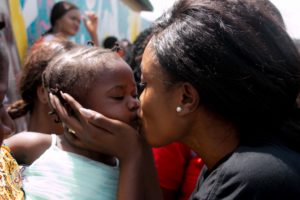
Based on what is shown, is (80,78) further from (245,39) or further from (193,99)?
(245,39)

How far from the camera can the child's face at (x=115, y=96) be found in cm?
169

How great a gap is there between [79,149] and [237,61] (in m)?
0.78

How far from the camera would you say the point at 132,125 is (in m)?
1.70

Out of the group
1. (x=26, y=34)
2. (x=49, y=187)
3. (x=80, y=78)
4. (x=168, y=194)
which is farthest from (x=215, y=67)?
(x=26, y=34)

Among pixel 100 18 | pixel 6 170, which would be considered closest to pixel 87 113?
pixel 6 170

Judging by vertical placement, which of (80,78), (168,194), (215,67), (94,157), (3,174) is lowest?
(168,194)

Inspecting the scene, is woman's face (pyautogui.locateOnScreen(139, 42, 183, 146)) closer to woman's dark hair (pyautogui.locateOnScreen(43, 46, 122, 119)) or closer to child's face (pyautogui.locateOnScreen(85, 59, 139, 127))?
child's face (pyautogui.locateOnScreen(85, 59, 139, 127))

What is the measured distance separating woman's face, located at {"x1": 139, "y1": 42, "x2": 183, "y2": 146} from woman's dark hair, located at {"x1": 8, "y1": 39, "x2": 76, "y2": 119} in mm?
1074

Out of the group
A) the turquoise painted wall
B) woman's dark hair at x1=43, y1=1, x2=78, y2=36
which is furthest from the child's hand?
woman's dark hair at x1=43, y1=1, x2=78, y2=36

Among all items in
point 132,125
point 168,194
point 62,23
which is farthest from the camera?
point 62,23

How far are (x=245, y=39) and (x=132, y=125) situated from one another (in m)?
0.60

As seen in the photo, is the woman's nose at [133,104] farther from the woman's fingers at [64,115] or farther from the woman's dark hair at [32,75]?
the woman's dark hair at [32,75]

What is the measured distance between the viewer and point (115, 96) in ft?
5.63

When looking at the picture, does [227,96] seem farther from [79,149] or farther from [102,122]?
[79,149]
